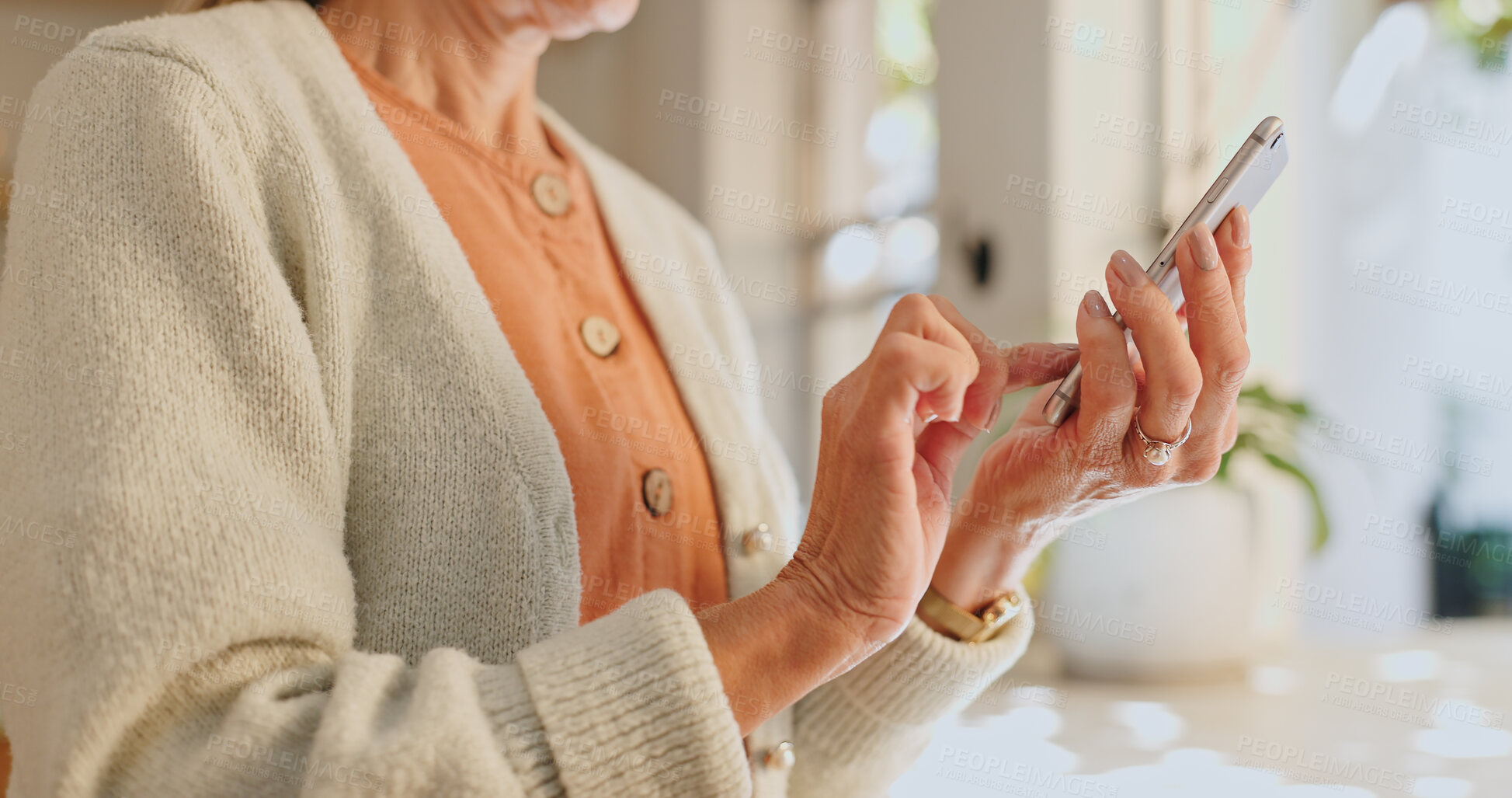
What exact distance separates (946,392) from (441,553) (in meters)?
0.26

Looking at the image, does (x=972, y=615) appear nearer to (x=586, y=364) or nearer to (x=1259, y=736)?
(x=586, y=364)

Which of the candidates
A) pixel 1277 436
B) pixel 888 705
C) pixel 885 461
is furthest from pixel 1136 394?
pixel 1277 436

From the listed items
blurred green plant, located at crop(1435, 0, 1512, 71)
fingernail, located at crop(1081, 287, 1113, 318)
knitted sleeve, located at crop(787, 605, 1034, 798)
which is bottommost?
knitted sleeve, located at crop(787, 605, 1034, 798)

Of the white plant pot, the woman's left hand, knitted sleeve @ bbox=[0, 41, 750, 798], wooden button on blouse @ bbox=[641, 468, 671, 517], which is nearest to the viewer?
knitted sleeve @ bbox=[0, 41, 750, 798]

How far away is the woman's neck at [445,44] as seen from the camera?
2.07ft

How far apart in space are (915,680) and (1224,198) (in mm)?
325

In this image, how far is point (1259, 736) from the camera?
0.96 m

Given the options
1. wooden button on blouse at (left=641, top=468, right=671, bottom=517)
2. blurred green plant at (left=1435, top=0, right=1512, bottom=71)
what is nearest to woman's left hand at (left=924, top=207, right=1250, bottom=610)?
wooden button on blouse at (left=641, top=468, right=671, bottom=517)

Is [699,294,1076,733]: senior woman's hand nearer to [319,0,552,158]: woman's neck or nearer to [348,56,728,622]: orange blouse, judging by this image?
[348,56,728,622]: orange blouse

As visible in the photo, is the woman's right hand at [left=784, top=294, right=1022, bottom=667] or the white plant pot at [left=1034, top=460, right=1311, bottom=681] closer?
the woman's right hand at [left=784, top=294, right=1022, bottom=667]

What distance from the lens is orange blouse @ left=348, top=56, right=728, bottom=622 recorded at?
554mm

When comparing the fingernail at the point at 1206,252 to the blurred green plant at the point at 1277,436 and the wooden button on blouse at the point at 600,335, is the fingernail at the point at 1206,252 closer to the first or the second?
the wooden button on blouse at the point at 600,335

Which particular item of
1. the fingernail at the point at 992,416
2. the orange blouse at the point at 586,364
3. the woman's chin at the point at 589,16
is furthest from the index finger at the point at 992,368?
the woman's chin at the point at 589,16

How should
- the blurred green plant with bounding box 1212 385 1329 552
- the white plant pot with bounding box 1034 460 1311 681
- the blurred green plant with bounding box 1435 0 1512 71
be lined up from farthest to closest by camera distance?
the blurred green plant with bounding box 1435 0 1512 71 < the blurred green plant with bounding box 1212 385 1329 552 < the white plant pot with bounding box 1034 460 1311 681
